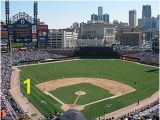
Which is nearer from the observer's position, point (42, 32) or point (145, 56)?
point (145, 56)

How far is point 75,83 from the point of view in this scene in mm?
54406

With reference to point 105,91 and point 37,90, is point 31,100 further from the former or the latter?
point 105,91

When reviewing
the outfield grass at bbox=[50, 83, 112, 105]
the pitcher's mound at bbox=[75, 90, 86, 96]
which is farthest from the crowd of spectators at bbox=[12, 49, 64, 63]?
the pitcher's mound at bbox=[75, 90, 86, 96]

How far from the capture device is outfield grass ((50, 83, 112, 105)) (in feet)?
142

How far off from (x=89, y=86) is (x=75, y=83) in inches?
140

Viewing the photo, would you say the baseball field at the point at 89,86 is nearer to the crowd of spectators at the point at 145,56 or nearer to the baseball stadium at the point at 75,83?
the baseball stadium at the point at 75,83

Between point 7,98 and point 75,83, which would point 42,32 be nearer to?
point 75,83

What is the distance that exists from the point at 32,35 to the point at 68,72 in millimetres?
29116

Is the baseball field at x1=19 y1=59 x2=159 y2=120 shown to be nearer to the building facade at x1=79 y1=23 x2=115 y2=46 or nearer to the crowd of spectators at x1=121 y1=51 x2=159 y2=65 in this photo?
the crowd of spectators at x1=121 y1=51 x2=159 y2=65

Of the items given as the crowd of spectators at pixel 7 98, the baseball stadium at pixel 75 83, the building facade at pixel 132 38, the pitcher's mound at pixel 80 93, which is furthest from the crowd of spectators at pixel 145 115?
the building facade at pixel 132 38

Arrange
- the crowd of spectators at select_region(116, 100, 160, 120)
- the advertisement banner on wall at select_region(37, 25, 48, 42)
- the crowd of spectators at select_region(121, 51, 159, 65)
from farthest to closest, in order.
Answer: the advertisement banner on wall at select_region(37, 25, 48, 42), the crowd of spectators at select_region(121, 51, 159, 65), the crowd of spectators at select_region(116, 100, 160, 120)

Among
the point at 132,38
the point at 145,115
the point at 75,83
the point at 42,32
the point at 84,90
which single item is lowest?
the point at 84,90

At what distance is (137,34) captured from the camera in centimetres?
17038

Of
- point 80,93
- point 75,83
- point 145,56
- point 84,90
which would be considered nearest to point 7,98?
point 80,93
